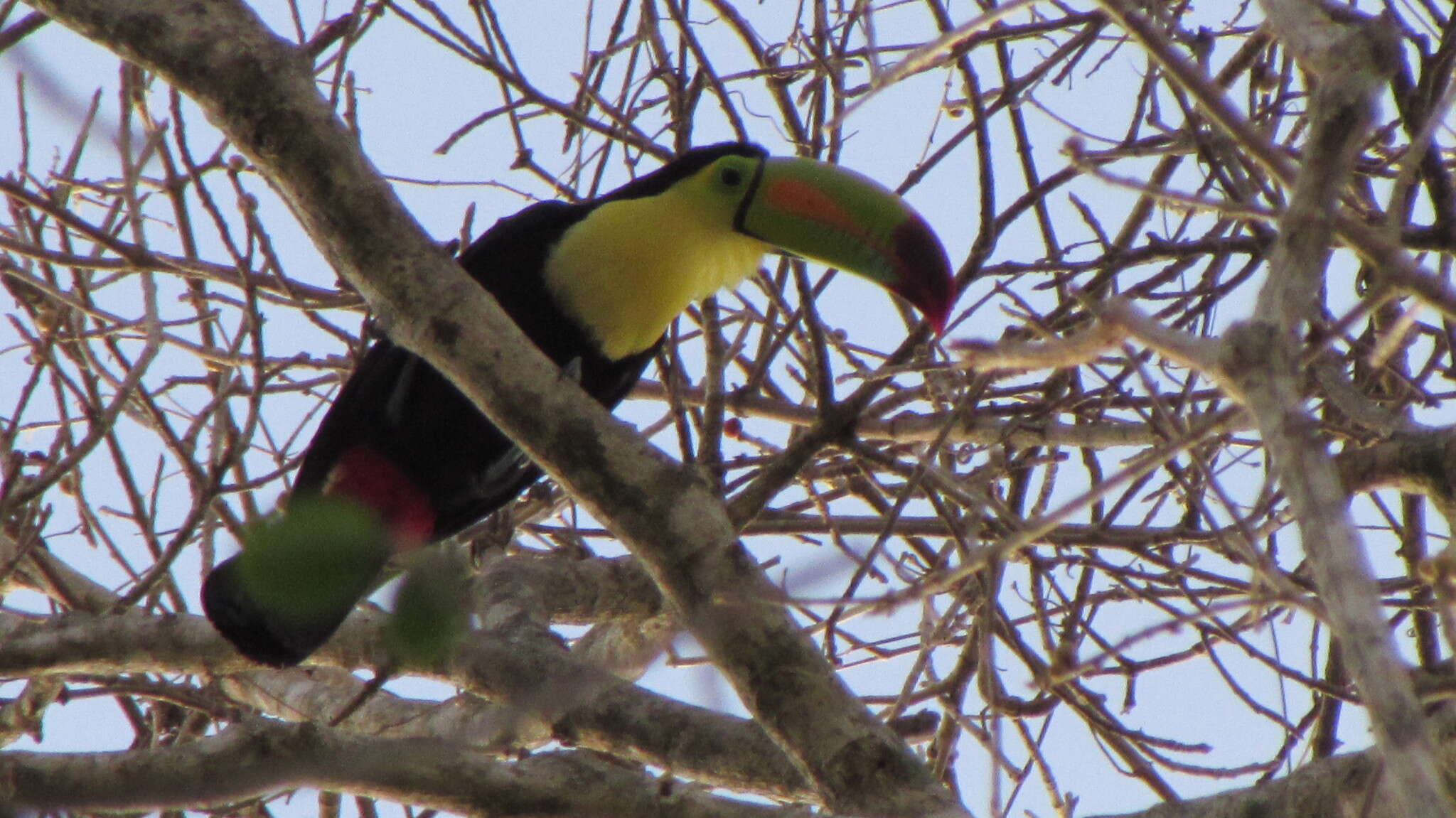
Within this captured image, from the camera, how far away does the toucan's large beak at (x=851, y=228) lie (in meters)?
3.53

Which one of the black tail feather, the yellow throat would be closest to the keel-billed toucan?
the yellow throat

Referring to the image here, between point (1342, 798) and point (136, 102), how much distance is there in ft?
9.54

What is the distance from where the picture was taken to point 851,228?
361 centimetres

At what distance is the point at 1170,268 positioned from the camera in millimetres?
2932

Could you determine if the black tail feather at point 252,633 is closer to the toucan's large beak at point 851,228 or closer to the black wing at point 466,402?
the black wing at point 466,402

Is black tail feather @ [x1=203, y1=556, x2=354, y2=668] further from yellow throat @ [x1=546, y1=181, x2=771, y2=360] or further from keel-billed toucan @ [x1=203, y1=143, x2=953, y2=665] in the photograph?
yellow throat @ [x1=546, y1=181, x2=771, y2=360]

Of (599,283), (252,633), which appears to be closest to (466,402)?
Result: (599,283)

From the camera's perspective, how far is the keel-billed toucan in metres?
3.55

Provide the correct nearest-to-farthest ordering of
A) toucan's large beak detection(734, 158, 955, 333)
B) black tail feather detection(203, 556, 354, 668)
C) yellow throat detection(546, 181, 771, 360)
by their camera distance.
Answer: black tail feather detection(203, 556, 354, 668) < toucan's large beak detection(734, 158, 955, 333) < yellow throat detection(546, 181, 771, 360)

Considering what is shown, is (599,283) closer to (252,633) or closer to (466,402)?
(466,402)

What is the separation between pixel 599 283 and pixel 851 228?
0.65 meters

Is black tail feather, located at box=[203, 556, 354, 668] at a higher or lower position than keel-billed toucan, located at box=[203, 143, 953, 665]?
lower

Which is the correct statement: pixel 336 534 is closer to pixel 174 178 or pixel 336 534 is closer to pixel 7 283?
pixel 174 178

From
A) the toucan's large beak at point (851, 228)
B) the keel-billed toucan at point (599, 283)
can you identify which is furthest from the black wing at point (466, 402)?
the toucan's large beak at point (851, 228)
